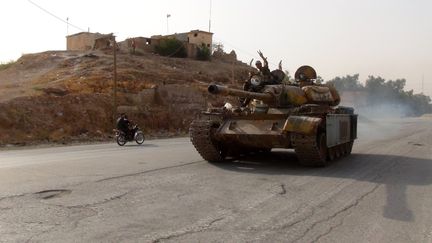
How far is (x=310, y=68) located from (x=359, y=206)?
8612mm

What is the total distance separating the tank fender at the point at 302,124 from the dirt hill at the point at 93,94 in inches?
163

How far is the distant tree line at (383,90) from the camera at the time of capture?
96.0 metres

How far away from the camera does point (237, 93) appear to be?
513 inches

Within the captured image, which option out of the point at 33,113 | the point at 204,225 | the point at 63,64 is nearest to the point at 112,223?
the point at 204,225

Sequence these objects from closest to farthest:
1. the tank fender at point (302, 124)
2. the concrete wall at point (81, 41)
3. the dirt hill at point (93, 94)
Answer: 1. the tank fender at point (302, 124)
2. the dirt hill at point (93, 94)
3. the concrete wall at point (81, 41)

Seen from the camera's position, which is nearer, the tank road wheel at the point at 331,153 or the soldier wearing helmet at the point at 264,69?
the tank road wheel at the point at 331,153

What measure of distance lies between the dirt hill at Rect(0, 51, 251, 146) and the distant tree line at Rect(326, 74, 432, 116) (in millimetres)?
44974

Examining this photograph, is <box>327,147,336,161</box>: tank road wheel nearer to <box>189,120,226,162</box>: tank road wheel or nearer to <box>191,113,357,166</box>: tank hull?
<box>191,113,357,166</box>: tank hull

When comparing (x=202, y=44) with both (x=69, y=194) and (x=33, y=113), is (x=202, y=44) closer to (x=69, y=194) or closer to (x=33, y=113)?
(x=33, y=113)

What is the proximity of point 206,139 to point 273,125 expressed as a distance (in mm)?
1587

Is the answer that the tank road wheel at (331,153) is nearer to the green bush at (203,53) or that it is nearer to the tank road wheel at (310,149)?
the tank road wheel at (310,149)

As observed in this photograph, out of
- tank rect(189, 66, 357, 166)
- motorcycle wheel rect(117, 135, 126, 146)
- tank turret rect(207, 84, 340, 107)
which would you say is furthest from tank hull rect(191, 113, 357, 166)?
motorcycle wheel rect(117, 135, 126, 146)

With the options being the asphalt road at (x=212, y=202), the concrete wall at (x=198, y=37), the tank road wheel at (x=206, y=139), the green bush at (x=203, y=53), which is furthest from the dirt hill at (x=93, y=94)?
the concrete wall at (x=198, y=37)

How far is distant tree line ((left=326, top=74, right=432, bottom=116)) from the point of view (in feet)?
315
